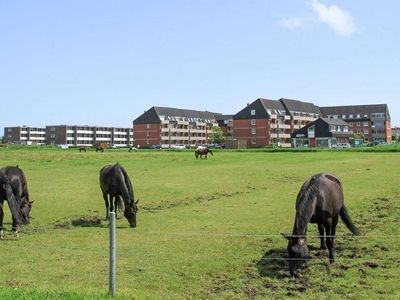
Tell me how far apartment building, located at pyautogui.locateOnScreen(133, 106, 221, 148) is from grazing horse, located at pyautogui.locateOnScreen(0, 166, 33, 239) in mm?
141810

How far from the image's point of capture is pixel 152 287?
1067cm

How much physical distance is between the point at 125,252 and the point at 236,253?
10.4ft

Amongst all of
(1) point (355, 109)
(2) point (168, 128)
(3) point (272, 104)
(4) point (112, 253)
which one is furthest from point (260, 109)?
(4) point (112, 253)

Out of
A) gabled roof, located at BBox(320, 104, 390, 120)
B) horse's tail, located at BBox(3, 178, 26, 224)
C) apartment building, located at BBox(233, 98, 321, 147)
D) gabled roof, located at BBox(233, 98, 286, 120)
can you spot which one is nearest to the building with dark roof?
apartment building, located at BBox(233, 98, 321, 147)

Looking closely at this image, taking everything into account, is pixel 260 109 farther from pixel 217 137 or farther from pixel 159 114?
pixel 159 114

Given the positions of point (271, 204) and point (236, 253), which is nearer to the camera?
point (236, 253)

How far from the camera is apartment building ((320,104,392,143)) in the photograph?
17625 centimetres

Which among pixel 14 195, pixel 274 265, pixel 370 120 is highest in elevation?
pixel 370 120

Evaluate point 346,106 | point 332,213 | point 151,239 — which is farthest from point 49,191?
point 346,106

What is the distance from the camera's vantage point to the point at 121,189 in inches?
746

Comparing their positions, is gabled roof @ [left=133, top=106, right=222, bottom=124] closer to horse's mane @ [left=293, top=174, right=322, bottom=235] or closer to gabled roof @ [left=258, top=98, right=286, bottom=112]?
gabled roof @ [left=258, top=98, right=286, bottom=112]

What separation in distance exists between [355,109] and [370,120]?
7097 mm

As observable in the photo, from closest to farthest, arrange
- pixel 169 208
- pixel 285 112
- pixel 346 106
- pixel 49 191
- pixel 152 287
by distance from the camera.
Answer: pixel 152 287
pixel 169 208
pixel 49 191
pixel 285 112
pixel 346 106

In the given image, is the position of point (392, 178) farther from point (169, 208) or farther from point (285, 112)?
point (285, 112)
